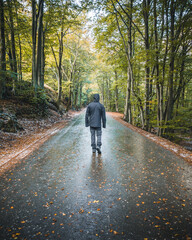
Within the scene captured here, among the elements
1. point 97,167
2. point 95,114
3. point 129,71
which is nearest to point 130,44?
point 129,71

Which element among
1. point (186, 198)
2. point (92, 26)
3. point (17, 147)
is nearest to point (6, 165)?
point (17, 147)

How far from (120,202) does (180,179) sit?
1732mm

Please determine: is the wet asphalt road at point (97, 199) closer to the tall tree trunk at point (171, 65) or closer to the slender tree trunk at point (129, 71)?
the tall tree trunk at point (171, 65)

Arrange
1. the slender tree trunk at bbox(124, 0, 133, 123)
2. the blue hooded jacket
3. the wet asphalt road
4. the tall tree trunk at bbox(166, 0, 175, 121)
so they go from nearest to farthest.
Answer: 1. the wet asphalt road
2. the blue hooded jacket
3. the tall tree trunk at bbox(166, 0, 175, 121)
4. the slender tree trunk at bbox(124, 0, 133, 123)

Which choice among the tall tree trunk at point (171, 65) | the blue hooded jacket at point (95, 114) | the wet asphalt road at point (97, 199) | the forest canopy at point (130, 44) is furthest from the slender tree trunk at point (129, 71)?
the wet asphalt road at point (97, 199)

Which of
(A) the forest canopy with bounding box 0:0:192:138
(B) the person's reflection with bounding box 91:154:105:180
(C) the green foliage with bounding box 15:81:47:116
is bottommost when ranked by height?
(B) the person's reflection with bounding box 91:154:105:180

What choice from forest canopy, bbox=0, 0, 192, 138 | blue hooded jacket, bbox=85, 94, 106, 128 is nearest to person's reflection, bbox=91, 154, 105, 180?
blue hooded jacket, bbox=85, 94, 106, 128

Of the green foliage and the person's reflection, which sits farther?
the green foliage

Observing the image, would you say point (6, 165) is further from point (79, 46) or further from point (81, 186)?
point (79, 46)

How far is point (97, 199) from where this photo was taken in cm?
268

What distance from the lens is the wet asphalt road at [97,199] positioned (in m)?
2.01

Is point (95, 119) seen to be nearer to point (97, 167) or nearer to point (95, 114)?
point (95, 114)

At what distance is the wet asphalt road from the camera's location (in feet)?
6.59

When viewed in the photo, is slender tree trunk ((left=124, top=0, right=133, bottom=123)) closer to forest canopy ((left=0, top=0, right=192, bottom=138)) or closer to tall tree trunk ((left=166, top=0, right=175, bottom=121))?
forest canopy ((left=0, top=0, right=192, bottom=138))
